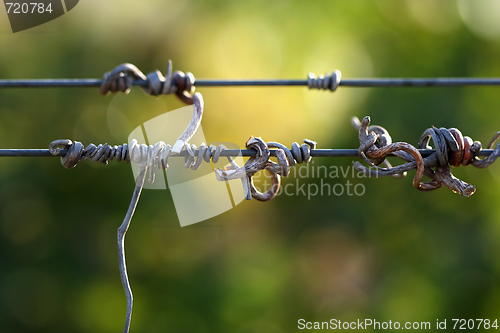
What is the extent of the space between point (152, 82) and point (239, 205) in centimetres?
210

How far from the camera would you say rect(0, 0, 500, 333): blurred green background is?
8.70 ft

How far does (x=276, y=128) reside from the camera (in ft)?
9.42

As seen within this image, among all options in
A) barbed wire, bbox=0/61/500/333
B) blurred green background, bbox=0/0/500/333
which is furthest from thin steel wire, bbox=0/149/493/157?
blurred green background, bbox=0/0/500/333

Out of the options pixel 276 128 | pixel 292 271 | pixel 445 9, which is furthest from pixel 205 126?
pixel 445 9

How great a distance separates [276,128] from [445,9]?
5.96ft

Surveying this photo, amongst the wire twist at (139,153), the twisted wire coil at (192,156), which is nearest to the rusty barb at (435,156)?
the twisted wire coil at (192,156)

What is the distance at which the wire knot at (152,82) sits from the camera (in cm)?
77

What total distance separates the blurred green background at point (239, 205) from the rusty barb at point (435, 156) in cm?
205

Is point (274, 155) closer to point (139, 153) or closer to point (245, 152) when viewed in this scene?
point (245, 152)

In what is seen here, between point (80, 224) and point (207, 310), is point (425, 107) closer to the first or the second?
point (207, 310)

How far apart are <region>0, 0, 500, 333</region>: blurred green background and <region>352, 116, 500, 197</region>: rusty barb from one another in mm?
2047

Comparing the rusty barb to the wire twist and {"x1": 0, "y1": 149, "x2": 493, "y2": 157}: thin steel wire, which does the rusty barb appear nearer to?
{"x1": 0, "y1": 149, "x2": 493, "y2": 157}: thin steel wire

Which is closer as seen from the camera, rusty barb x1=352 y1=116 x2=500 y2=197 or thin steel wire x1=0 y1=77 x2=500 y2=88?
rusty barb x1=352 y1=116 x2=500 y2=197

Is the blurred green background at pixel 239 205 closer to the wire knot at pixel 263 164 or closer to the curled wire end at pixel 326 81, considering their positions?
the curled wire end at pixel 326 81
